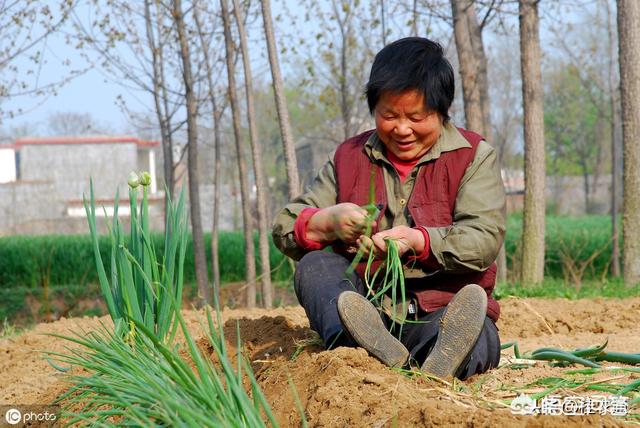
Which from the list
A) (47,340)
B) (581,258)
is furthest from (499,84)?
(47,340)

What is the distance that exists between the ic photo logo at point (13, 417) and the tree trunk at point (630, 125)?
217 inches

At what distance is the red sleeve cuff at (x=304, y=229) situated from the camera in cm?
304

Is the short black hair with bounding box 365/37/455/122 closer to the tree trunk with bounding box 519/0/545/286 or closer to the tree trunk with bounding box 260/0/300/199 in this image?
the tree trunk with bounding box 260/0/300/199

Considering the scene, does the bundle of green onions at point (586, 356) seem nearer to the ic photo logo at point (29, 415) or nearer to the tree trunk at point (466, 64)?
the ic photo logo at point (29, 415)

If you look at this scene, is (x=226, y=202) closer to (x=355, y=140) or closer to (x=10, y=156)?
(x=10, y=156)

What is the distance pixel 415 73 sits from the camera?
2.88m

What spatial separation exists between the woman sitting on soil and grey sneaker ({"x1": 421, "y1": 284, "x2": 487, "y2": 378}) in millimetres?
55

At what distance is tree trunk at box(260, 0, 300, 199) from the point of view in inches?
263

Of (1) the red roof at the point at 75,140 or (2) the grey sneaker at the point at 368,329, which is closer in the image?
(2) the grey sneaker at the point at 368,329

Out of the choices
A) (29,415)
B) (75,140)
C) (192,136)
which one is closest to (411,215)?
(29,415)

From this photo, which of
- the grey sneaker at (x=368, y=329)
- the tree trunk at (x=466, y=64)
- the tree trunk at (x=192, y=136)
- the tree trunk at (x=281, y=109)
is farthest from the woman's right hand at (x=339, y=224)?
the tree trunk at (x=192, y=136)

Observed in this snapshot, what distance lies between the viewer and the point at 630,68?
695cm

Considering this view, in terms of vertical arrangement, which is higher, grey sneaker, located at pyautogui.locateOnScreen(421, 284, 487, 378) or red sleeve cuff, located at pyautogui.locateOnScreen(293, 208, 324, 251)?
red sleeve cuff, located at pyautogui.locateOnScreen(293, 208, 324, 251)

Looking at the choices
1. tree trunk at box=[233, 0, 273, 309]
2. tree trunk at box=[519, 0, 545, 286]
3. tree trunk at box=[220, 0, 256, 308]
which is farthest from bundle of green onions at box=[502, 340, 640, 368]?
tree trunk at box=[220, 0, 256, 308]
